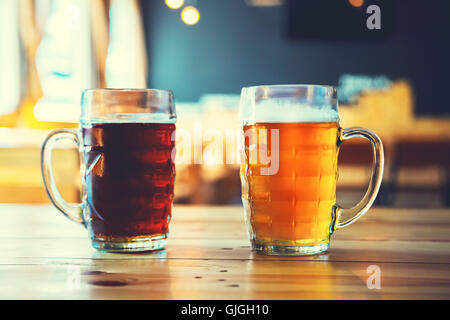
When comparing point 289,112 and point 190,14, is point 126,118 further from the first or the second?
point 190,14

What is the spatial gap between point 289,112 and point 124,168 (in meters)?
0.20

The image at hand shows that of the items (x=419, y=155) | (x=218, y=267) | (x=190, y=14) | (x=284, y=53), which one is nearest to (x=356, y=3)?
(x=284, y=53)

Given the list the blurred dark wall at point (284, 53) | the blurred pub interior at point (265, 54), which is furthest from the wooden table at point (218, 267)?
the blurred dark wall at point (284, 53)

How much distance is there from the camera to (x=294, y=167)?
25.1 inches

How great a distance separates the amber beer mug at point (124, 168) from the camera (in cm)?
65

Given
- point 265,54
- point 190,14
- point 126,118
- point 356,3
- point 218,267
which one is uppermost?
point 356,3

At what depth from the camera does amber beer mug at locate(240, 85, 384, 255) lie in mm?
638

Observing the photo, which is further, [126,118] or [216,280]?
[126,118]

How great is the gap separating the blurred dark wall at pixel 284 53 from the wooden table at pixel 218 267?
644 centimetres

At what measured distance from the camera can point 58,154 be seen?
11.1ft

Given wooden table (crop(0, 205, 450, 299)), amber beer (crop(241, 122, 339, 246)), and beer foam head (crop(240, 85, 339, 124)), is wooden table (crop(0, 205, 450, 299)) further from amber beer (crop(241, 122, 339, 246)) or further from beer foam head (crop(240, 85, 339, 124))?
beer foam head (crop(240, 85, 339, 124))

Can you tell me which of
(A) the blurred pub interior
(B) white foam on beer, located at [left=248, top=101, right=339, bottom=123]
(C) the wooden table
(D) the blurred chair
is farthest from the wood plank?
(A) the blurred pub interior

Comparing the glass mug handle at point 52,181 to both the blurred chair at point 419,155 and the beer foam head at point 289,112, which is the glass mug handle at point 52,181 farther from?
the blurred chair at point 419,155
